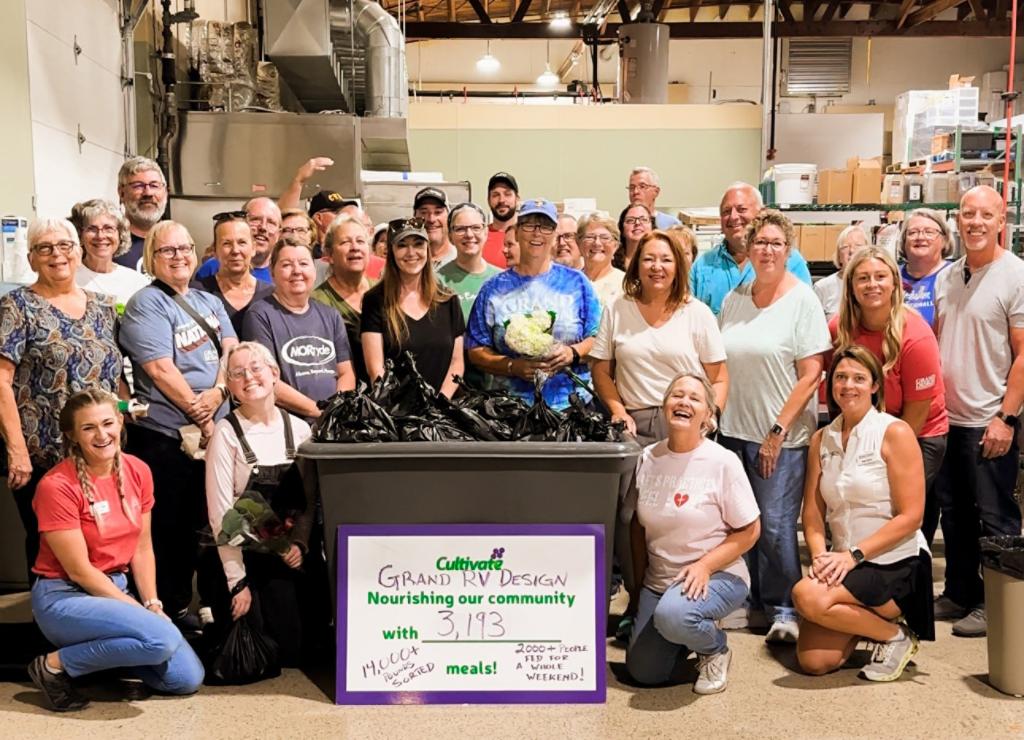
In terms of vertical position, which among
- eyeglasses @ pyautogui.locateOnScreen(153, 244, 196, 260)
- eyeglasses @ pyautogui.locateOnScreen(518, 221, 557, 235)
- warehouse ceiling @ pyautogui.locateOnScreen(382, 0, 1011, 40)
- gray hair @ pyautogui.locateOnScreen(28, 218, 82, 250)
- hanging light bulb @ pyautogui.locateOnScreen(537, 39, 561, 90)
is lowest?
eyeglasses @ pyautogui.locateOnScreen(153, 244, 196, 260)

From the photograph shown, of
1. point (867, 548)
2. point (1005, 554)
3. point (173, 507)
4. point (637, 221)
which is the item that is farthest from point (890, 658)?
point (173, 507)

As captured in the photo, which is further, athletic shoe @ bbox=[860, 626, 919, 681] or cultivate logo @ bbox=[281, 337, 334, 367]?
cultivate logo @ bbox=[281, 337, 334, 367]

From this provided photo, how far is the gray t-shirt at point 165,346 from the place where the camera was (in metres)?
3.42

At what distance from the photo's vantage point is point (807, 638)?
10.9 ft

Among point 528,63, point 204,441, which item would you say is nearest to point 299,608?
point 204,441

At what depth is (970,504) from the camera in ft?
12.5

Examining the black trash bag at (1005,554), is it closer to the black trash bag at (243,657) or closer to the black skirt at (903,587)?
the black skirt at (903,587)

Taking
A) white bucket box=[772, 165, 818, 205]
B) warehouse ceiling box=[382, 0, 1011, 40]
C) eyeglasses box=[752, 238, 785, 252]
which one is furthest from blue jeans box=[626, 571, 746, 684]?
warehouse ceiling box=[382, 0, 1011, 40]

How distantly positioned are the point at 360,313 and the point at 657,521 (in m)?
1.35

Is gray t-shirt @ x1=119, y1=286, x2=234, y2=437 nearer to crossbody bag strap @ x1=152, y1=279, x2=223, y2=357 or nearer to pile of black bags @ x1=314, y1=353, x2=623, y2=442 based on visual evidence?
crossbody bag strap @ x1=152, y1=279, x2=223, y2=357

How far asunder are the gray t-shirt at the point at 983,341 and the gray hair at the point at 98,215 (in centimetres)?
303

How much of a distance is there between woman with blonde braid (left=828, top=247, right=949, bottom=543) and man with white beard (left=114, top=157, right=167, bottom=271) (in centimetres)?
264

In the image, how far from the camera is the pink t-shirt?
3195 millimetres

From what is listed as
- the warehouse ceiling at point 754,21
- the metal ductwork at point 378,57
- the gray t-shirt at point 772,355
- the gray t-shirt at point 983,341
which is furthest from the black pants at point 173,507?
the warehouse ceiling at point 754,21
